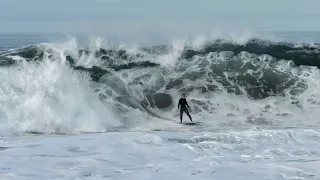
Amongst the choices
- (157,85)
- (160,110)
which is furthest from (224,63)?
(160,110)

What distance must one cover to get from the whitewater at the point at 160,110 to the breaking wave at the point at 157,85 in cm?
5

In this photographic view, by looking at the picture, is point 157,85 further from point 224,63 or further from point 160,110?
point 224,63

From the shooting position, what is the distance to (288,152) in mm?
10312

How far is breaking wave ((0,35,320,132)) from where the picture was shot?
15703 millimetres

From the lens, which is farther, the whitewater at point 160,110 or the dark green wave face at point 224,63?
the dark green wave face at point 224,63

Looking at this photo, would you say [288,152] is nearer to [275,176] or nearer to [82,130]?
[275,176]

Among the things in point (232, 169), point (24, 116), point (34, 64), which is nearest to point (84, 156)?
point (232, 169)

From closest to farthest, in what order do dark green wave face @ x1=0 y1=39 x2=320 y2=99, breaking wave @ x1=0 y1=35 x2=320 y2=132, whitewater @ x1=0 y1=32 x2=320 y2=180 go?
whitewater @ x1=0 y1=32 x2=320 y2=180
breaking wave @ x1=0 y1=35 x2=320 y2=132
dark green wave face @ x1=0 y1=39 x2=320 y2=99

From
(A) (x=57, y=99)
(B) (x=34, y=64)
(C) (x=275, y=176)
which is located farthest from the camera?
(B) (x=34, y=64)

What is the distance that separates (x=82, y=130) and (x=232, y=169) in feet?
22.5

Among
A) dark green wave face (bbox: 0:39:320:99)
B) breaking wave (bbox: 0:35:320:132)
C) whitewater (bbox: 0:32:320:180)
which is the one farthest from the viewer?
dark green wave face (bbox: 0:39:320:99)

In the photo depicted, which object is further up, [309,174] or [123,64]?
[123,64]

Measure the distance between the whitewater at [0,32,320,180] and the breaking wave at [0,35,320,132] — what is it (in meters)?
0.05

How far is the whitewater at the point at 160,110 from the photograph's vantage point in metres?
9.22
